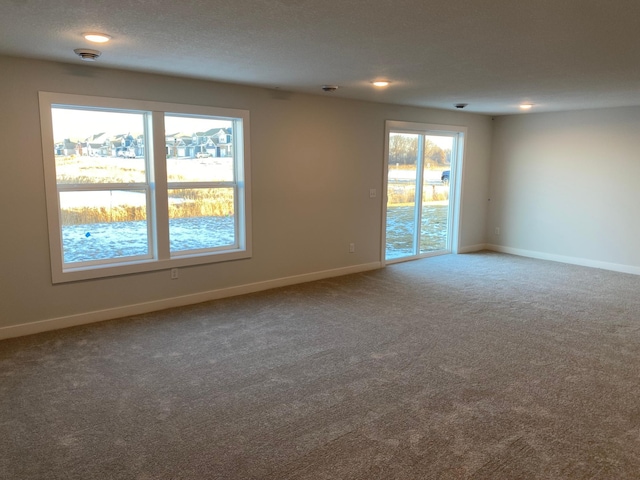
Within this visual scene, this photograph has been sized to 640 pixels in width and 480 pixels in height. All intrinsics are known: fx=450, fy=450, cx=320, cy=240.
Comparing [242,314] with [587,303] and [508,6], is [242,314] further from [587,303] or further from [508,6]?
[587,303]

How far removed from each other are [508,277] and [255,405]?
4.33 metres

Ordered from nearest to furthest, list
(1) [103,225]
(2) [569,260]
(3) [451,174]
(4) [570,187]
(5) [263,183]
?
(1) [103,225]
(5) [263,183]
(4) [570,187]
(2) [569,260]
(3) [451,174]

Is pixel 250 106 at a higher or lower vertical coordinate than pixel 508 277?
higher

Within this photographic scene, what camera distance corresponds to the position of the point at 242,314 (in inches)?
176

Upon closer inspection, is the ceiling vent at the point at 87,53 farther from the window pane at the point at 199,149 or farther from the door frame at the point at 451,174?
the door frame at the point at 451,174

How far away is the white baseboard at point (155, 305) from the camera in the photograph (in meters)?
3.92

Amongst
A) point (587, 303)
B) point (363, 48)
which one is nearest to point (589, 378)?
point (587, 303)

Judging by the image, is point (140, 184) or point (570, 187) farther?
point (570, 187)

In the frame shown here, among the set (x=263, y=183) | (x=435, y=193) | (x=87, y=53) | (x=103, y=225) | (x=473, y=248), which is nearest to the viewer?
(x=87, y=53)

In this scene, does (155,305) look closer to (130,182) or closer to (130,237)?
(130,237)

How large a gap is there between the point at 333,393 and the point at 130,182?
293cm

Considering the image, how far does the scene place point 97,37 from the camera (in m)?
2.95

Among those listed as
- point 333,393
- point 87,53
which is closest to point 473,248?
point 333,393

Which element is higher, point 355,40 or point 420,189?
point 355,40
